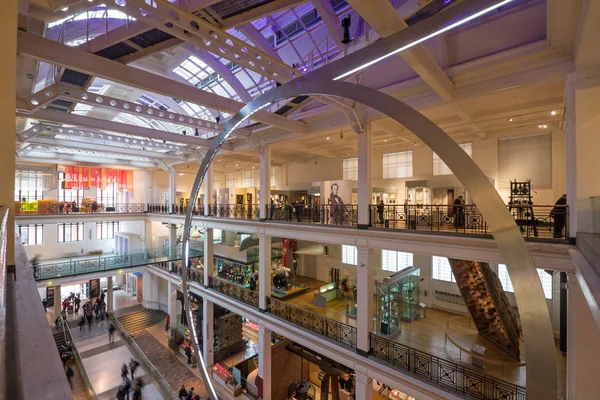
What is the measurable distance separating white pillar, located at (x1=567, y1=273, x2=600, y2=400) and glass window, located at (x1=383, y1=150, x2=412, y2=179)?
998 cm

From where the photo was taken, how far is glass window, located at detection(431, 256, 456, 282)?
13.4 metres

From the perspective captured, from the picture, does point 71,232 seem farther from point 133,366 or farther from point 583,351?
point 583,351

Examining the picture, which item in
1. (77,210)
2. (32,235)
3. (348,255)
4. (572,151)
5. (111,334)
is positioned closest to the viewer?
(572,151)

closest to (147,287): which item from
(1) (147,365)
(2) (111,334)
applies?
(2) (111,334)

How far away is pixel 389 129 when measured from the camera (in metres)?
10.9

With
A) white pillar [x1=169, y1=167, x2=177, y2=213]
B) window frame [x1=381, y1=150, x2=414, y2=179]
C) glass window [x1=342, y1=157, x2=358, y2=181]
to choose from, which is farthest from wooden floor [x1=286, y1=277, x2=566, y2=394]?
white pillar [x1=169, y1=167, x2=177, y2=213]

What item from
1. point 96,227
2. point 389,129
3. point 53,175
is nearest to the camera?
point 389,129

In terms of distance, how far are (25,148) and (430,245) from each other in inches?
875

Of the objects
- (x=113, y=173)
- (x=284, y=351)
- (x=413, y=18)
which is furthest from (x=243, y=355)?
(x=113, y=173)

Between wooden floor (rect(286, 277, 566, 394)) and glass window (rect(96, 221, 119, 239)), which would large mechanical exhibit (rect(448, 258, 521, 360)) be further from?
glass window (rect(96, 221, 119, 239))

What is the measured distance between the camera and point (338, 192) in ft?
37.4

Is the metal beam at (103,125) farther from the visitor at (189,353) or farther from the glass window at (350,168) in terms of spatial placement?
the visitor at (189,353)

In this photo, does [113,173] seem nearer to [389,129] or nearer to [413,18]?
[389,129]

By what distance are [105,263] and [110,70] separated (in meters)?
15.5
